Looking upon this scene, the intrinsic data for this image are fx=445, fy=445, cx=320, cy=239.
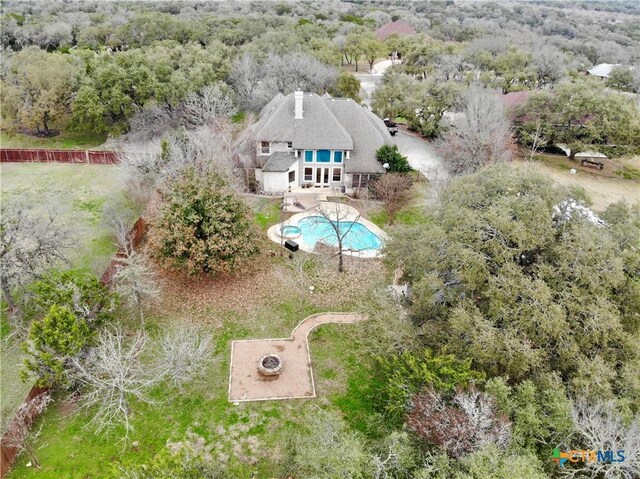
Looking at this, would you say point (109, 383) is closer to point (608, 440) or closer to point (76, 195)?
point (608, 440)

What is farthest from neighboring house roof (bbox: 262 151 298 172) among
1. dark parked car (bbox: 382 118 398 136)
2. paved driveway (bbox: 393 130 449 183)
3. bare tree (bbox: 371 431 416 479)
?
bare tree (bbox: 371 431 416 479)

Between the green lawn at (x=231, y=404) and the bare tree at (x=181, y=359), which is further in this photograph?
the bare tree at (x=181, y=359)

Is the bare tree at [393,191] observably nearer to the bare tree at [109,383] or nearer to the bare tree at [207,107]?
the bare tree at [207,107]

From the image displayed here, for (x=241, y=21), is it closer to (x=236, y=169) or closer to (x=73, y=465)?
(x=236, y=169)

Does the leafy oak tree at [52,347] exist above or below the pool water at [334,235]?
above

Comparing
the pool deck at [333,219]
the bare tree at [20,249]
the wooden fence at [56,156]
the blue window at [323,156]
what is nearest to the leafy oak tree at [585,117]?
the blue window at [323,156]

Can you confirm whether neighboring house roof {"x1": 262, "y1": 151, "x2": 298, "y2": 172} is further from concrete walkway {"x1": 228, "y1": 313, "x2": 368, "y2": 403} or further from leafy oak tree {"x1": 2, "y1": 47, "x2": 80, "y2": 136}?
leafy oak tree {"x1": 2, "y1": 47, "x2": 80, "y2": 136}
